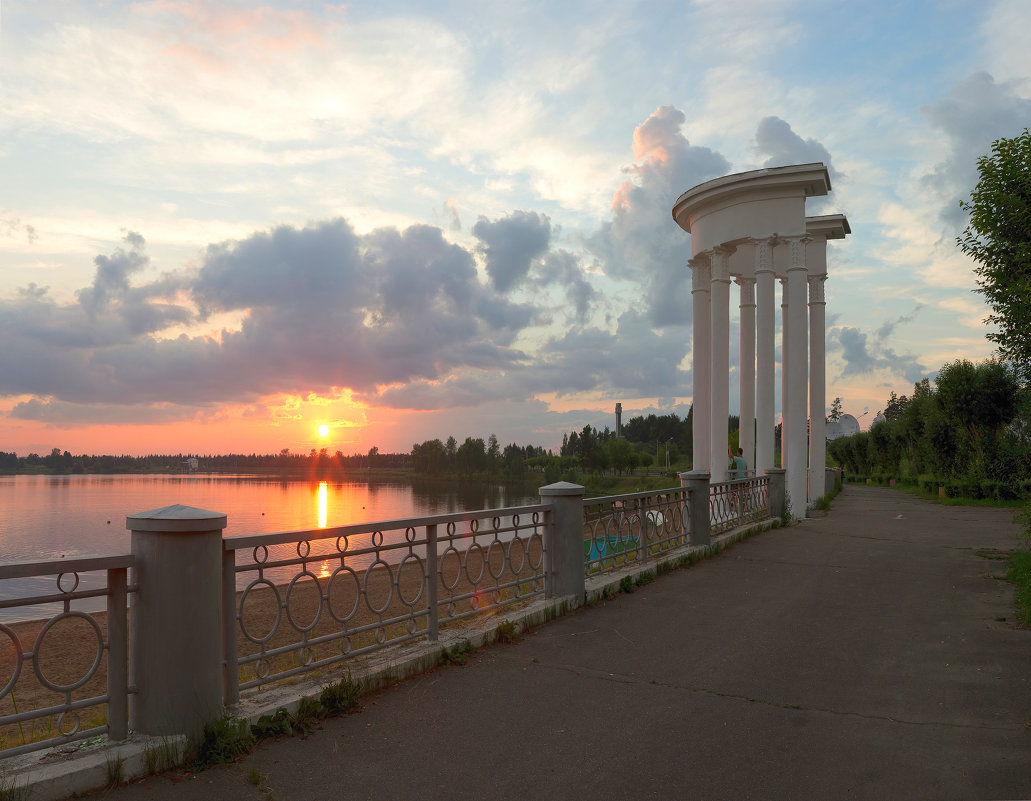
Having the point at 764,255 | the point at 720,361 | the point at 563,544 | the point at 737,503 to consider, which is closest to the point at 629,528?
the point at 563,544

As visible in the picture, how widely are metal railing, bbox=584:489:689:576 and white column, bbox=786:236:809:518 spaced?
9.97 metres

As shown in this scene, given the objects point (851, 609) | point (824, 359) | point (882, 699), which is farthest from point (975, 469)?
point (882, 699)

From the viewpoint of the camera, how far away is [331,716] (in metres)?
5.14

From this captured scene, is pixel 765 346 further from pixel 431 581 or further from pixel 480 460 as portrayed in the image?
pixel 480 460

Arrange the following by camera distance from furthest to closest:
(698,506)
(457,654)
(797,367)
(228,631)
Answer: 1. (797,367)
2. (698,506)
3. (457,654)
4. (228,631)

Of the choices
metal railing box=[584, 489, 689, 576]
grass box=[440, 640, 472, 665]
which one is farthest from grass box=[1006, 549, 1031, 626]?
grass box=[440, 640, 472, 665]

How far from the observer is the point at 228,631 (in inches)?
192

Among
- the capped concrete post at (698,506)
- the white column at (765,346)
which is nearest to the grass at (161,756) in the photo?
the capped concrete post at (698,506)

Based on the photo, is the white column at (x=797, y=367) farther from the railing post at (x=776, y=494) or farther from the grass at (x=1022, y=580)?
the grass at (x=1022, y=580)

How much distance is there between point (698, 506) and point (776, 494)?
7280mm

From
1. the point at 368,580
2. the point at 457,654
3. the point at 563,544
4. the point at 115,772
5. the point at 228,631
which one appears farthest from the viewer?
the point at 563,544

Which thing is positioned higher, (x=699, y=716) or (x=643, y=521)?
(x=643, y=521)

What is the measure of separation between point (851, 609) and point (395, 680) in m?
6.17

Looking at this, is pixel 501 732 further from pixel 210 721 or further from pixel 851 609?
pixel 851 609
